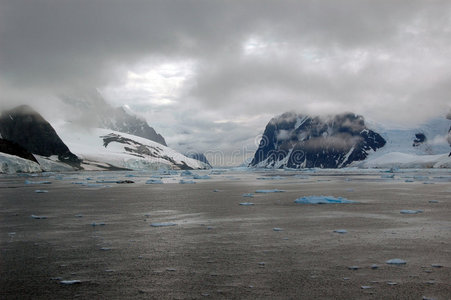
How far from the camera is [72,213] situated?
63.4 ft

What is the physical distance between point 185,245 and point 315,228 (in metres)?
5.20

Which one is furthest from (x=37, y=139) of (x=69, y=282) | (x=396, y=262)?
(x=396, y=262)

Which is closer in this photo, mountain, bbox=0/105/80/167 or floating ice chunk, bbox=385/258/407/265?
floating ice chunk, bbox=385/258/407/265

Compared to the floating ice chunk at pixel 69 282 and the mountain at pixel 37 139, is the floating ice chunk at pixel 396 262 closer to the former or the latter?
the floating ice chunk at pixel 69 282

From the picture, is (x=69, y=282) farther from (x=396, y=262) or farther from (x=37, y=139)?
(x=37, y=139)

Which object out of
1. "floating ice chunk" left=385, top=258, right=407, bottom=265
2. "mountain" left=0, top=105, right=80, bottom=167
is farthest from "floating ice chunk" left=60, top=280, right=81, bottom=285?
"mountain" left=0, top=105, right=80, bottom=167

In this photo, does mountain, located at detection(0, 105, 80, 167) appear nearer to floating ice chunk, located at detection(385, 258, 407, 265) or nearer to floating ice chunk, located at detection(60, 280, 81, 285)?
floating ice chunk, located at detection(60, 280, 81, 285)

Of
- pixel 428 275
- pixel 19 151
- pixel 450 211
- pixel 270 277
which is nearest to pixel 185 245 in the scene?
pixel 270 277

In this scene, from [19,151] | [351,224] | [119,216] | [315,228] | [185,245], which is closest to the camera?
[185,245]

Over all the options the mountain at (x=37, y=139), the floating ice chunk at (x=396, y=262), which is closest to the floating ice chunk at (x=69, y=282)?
the floating ice chunk at (x=396, y=262)

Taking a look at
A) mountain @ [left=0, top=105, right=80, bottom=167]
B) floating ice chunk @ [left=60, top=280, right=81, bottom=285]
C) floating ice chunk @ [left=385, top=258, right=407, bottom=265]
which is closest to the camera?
floating ice chunk @ [left=60, top=280, right=81, bottom=285]

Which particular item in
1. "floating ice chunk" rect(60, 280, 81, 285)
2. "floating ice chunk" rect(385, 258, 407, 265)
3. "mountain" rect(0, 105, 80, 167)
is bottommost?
"floating ice chunk" rect(385, 258, 407, 265)

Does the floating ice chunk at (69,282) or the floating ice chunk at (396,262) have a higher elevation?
the floating ice chunk at (69,282)

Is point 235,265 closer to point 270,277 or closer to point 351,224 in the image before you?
point 270,277
